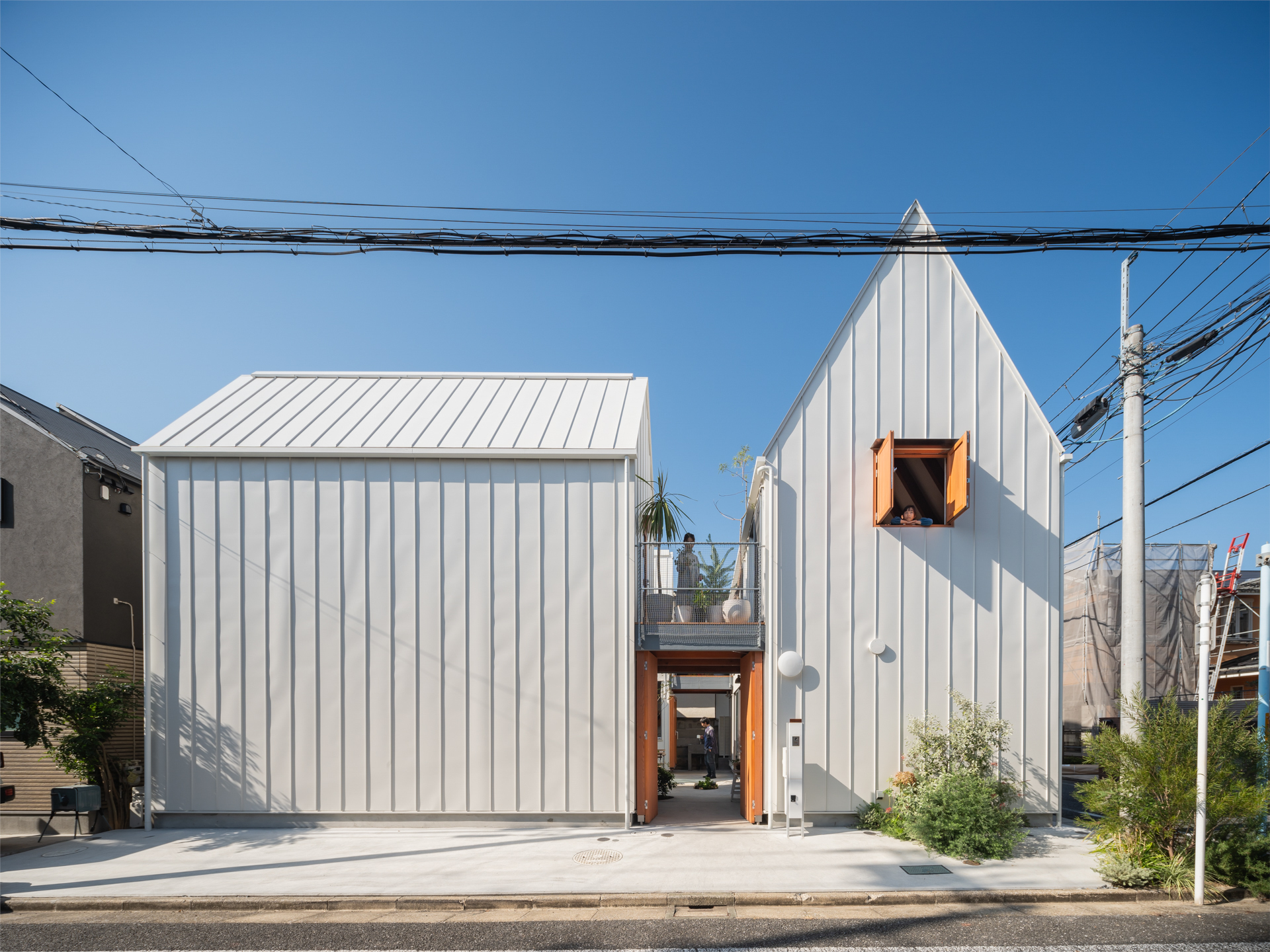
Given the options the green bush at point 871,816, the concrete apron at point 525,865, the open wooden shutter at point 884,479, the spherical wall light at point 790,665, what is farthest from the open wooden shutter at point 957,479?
the concrete apron at point 525,865

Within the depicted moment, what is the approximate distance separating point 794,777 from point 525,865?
3.51 meters

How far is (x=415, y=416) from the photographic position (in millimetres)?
11344

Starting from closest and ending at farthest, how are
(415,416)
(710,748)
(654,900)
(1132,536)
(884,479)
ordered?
(654,900) < (1132,536) < (884,479) < (415,416) < (710,748)

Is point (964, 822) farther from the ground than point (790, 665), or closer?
closer

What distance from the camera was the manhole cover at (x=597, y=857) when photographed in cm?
813

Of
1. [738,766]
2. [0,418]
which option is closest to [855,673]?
[738,766]

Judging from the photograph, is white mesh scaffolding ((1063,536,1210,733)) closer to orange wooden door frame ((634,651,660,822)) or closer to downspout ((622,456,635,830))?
orange wooden door frame ((634,651,660,822))

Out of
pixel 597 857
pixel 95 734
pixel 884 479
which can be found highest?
pixel 884 479

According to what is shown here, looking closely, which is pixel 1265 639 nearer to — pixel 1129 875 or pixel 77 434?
pixel 1129 875

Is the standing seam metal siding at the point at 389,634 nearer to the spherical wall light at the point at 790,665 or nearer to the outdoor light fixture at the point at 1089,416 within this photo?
the spherical wall light at the point at 790,665

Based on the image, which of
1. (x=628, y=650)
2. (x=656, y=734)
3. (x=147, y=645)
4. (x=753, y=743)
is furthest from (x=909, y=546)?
(x=147, y=645)

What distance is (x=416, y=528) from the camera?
10.2 m

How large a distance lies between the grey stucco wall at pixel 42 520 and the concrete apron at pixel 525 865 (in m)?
3.48

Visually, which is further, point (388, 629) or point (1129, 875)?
point (388, 629)
